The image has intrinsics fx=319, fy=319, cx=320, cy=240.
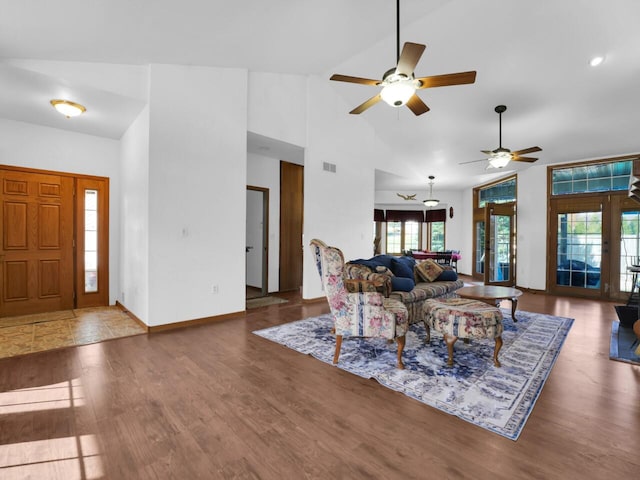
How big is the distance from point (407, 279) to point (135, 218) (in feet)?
12.6

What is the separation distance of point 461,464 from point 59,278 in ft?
19.0

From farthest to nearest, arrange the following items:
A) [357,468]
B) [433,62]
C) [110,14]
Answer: [433,62] → [110,14] → [357,468]

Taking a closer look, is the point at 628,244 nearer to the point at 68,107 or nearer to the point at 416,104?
the point at 416,104

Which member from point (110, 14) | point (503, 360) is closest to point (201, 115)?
point (110, 14)

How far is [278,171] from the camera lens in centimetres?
661

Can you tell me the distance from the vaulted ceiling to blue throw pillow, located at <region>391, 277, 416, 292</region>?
10.8 ft

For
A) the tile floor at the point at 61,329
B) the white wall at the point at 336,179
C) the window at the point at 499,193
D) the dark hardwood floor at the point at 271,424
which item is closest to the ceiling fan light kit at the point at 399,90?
the dark hardwood floor at the point at 271,424

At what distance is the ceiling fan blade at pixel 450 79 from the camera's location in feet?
9.27

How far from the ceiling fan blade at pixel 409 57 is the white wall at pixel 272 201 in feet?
12.9

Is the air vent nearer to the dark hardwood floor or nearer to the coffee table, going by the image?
the coffee table

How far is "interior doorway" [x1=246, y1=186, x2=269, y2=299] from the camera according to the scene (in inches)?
248

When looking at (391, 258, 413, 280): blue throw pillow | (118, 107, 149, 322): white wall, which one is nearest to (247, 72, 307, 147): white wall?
(118, 107, 149, 322): white wall

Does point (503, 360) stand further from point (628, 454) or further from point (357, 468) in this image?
point (357, 468)

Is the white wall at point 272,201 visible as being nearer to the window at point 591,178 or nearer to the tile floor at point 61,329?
the tile floor at point 61,329
